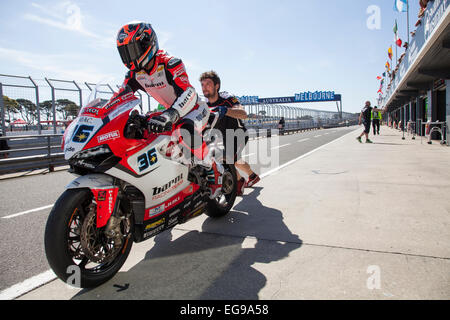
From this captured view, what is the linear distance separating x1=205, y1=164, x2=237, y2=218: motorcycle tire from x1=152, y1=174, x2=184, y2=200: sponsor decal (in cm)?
98

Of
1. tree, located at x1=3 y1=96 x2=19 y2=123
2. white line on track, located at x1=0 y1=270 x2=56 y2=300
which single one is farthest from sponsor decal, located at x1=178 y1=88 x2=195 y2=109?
tree, located at x1=3 y1=96 x2=19 y2=123

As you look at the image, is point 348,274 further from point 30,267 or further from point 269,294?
point 30,267

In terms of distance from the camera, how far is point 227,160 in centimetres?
430

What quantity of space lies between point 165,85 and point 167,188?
1047 mm

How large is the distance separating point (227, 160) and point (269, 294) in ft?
7.34

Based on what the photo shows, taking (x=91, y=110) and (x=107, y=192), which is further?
(x=91, y=110)

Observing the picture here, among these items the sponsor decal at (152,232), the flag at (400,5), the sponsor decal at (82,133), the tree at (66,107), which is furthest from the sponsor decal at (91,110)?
the flag at (400,5)

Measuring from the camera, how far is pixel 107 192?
230 cm

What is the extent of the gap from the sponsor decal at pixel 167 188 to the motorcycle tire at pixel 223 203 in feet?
3.21

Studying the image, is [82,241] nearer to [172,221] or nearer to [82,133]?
[82,133]

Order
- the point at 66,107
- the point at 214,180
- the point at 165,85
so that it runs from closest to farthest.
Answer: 1. the point at 165,85
2. the point at 214,180
3. the point at 66,107

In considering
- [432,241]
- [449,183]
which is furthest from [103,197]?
[449,183]

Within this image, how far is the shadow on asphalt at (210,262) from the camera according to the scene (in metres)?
2.35

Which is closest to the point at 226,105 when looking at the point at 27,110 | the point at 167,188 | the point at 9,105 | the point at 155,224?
the point at 167,188
